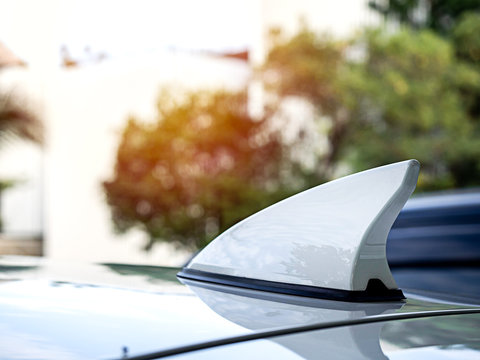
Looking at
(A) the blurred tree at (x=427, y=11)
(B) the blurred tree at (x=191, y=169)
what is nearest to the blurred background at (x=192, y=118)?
(B) the blurred tree at (x=191, y=169)

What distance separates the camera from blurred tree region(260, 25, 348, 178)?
55.3 ft

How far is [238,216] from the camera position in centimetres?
1559

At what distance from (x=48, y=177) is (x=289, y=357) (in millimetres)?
15910

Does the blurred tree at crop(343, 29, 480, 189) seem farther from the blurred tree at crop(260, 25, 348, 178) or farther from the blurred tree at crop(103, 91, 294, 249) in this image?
the blurred tree at crop(103, 91, 294, 249)

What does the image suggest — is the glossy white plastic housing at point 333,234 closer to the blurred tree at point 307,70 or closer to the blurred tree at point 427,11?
the blurred tree at point 307,70

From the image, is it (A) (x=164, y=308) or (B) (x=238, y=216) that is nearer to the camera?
(A) (x=164, y=308)

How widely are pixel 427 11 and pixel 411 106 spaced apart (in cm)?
562

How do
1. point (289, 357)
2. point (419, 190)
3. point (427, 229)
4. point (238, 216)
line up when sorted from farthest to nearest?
point (419, 190) < point (238, 216) < point (427, 229) < point (289, 357)

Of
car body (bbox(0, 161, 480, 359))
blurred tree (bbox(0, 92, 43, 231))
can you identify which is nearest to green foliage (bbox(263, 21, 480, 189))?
blurred tree (bbox(0, 92, 43, 231))

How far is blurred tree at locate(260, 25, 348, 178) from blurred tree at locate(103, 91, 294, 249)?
126 centimetres

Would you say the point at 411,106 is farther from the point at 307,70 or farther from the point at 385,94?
the point at 307,70

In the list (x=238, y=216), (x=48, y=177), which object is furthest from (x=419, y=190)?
(x=48, y=177)

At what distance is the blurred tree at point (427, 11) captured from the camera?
67.9 ft

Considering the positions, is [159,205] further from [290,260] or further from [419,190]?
[290,260]
